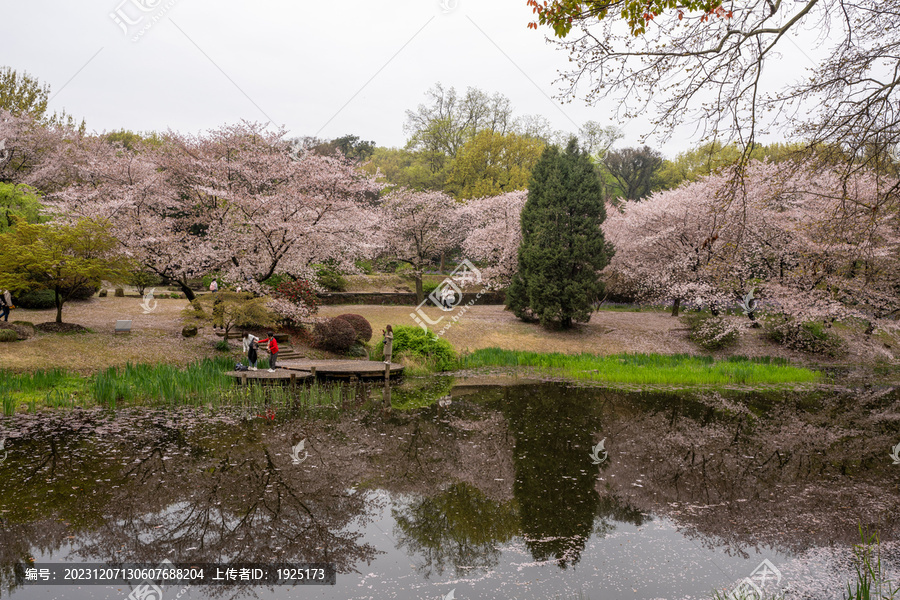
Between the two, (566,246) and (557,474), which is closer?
(557,474)

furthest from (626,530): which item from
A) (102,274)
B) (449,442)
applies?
(102,274)

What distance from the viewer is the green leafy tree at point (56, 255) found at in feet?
48.2

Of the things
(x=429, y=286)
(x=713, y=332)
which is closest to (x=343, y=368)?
(x=713, y=332)

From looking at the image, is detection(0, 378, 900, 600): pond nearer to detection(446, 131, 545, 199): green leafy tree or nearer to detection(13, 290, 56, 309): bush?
detection(13, 290, 56, 309): bush

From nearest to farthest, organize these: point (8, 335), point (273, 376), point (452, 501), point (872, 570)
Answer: point (872, 570) < point (452, 501) < point (273, 376) < point (8, 335)

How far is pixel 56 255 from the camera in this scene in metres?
15.0

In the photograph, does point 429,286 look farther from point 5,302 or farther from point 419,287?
point 5,302

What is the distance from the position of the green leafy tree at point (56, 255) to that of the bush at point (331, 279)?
1136 cm

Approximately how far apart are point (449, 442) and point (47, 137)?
2862 cm

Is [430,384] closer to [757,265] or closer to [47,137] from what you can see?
[757,265]

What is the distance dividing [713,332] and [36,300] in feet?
85.8

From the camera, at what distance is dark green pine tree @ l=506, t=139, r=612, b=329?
865 inches

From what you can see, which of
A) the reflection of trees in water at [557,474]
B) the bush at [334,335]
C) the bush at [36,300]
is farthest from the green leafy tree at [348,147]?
the reflection of trees in water at [557,474]

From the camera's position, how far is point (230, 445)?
875cm
